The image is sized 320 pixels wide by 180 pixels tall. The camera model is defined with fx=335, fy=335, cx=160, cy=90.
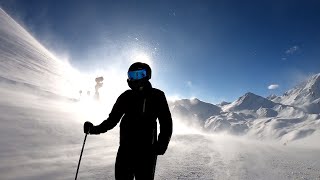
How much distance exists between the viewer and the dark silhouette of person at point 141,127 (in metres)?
4.19

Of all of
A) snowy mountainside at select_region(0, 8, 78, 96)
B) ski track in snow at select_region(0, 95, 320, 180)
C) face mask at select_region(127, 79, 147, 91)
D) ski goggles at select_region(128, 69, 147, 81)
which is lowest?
ski track in snow at select_region(0, 95, 320, 180)

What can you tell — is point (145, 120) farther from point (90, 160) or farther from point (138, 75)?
point (90, 160)

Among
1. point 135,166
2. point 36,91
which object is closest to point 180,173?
point 135,166

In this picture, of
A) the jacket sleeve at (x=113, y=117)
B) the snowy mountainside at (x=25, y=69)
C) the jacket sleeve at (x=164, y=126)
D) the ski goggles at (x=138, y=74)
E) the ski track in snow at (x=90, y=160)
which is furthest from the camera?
the snowy mountainside at (x=25, y=69)

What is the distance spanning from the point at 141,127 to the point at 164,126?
295 mm

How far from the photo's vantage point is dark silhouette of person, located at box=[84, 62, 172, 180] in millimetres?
4191

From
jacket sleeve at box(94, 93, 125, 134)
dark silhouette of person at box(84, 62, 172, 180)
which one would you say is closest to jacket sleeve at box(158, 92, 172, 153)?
dark silhouette of person at box(84, 62, 172, 180)

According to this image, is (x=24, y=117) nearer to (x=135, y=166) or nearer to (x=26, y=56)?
(x=135, y=166)

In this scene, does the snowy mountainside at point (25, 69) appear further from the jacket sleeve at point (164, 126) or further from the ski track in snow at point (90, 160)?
the jacket sleeve at point (164, 126)

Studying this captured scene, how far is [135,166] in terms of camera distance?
166 inches

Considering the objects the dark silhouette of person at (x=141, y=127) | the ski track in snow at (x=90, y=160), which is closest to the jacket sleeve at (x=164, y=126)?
the dark silhouette of person at (x=141, y=127)

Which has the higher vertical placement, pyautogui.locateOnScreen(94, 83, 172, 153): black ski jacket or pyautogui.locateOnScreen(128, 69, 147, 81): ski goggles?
pyautogui.locateOnScreen(128, 69, 147, 81): ski goggles

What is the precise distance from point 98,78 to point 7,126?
40083mm

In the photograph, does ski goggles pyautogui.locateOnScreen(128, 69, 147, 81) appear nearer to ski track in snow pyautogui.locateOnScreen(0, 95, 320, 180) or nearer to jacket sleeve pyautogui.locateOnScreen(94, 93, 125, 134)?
jacket sleeve pyautogui.locateOnScreen(94, 93, 125, 134)
